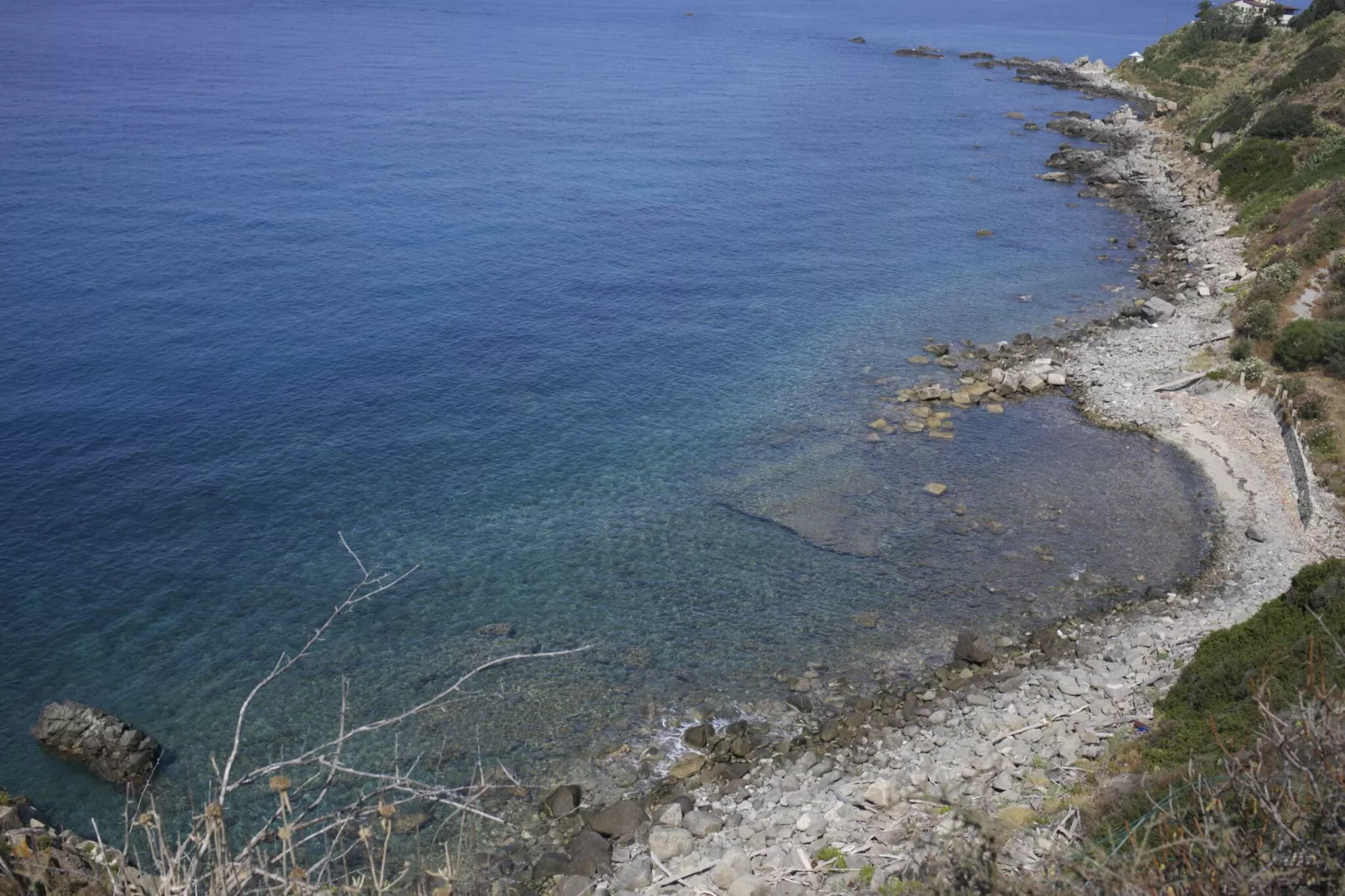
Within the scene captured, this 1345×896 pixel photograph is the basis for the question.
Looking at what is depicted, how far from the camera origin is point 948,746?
21.9 m

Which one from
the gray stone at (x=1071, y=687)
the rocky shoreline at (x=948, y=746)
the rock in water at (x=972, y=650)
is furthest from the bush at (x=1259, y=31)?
the gray stone at (x=1071, y=687)

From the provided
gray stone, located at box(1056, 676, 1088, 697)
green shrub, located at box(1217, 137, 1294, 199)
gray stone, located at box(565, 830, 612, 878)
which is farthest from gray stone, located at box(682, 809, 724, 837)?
green shrub, located at box(1217, 137, 1294, 199)

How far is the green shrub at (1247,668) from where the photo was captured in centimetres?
1683

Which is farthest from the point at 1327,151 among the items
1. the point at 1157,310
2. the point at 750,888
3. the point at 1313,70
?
the point at 750,888

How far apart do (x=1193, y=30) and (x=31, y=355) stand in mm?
122904

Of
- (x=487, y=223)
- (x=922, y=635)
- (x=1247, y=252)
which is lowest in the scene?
(x=922, y=635)

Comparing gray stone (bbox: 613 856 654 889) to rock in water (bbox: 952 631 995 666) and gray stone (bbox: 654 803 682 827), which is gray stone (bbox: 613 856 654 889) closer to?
gray stone (bbox: 654 803 682 827)

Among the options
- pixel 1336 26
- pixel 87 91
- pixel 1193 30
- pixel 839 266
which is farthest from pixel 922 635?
pixel 1193 30

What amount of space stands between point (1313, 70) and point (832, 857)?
250ft

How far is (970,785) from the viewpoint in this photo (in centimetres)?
1945

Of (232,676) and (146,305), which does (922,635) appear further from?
(146,305)

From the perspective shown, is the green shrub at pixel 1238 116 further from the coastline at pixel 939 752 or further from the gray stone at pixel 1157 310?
the coastline at pixel 939 752

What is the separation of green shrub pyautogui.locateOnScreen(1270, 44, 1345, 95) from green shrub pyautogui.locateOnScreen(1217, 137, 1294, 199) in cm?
809

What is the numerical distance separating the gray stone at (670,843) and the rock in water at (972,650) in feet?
32.6
